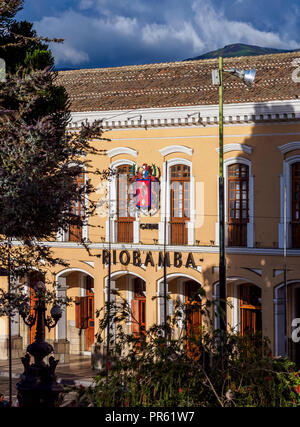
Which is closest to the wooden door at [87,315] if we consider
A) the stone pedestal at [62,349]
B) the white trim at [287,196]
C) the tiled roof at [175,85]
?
the stone pedestal at [62,349]

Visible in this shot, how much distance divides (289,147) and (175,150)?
3.80 meters

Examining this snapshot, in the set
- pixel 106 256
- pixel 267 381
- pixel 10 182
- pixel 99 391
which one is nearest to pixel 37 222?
pixel 10 182

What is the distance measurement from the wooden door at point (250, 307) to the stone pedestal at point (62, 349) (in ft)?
20.5

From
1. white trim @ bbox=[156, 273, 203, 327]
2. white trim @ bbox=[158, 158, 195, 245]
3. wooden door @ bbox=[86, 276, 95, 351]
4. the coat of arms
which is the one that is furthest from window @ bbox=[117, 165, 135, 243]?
wooden door @ bbox=[86, 276, 95, 351]

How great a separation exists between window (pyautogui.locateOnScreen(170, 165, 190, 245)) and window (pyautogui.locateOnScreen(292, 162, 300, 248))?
349 centimetres

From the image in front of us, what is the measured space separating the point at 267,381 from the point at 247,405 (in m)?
0.38

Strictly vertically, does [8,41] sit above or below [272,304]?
above

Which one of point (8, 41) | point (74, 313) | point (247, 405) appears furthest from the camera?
point (74, 313)

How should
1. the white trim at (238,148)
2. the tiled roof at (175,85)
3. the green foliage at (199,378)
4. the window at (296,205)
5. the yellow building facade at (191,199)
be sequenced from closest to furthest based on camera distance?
the green foliage at (199,378) → the window at (296,205) → the yellow building facade at (191,199) → the white trim at (238,148) → the tiled roof at (175,85)

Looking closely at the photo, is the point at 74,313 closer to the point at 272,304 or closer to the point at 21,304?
the point at 272,304

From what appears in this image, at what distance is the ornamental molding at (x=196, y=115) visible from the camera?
25156 millimetres

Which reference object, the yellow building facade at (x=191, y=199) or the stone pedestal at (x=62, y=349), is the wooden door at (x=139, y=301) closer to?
the yellow building facade at (x=191, y=199)

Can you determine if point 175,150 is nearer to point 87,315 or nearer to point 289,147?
point 289,147
